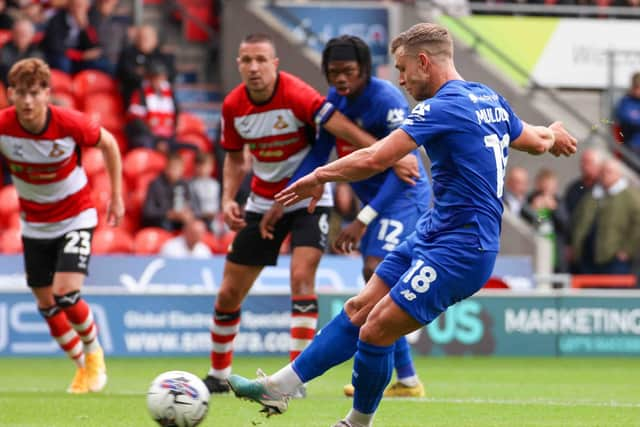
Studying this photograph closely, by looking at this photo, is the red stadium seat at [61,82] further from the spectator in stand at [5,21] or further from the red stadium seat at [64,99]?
the spectator in stand at [5,21]

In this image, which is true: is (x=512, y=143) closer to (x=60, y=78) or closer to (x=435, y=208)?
(x=435, y=208)

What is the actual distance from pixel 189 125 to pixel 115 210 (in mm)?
8981

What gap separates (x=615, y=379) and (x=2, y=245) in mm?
8054

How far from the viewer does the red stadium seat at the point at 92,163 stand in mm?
18250

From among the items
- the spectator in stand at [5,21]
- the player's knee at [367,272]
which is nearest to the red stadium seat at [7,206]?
the spectator in stand at [5,21]

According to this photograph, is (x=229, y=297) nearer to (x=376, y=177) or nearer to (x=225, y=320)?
(x=225, y=320)

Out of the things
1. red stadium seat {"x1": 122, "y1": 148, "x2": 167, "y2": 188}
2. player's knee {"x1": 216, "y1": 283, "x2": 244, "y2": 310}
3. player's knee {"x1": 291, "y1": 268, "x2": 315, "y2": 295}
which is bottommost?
red stadium seat {"x1": 122, "y1": 148, "x2": 167, "y2": 188}

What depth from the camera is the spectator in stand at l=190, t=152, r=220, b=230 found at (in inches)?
722

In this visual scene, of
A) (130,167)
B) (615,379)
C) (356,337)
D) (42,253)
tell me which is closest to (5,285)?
(130,167)

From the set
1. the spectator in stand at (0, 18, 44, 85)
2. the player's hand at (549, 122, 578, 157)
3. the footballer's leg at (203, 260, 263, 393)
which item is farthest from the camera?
the spectator in stand at (0, 18, 44, 85)

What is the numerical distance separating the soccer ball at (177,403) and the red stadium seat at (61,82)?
12082 mm

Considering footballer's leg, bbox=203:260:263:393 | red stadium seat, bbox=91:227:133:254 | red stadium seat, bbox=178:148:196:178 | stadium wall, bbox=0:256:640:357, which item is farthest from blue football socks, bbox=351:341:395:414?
red stadium seat, bbox=178:148:196:178

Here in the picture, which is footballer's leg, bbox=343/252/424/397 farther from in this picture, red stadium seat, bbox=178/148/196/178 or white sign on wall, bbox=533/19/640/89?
white sign on wall, bbox=533/19/640/89

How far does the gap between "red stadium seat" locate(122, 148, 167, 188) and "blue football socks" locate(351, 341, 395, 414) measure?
456 inches
